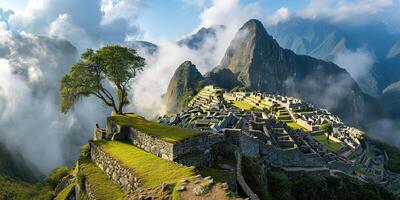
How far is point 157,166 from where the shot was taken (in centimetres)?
1911

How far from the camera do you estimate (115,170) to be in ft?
67.7

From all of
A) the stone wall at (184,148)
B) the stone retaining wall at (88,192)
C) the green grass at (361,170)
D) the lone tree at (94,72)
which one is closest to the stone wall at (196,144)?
the stone wall at (184,148)

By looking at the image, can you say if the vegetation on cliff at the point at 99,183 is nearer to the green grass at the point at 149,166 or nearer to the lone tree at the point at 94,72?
the green grass at the point at 149,166

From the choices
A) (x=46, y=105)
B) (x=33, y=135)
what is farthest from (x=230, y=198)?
(x=46, y=105)

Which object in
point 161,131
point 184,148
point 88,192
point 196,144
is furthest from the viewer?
point 161,131

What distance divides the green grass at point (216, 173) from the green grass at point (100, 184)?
3.86m

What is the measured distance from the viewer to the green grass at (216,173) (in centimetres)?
1969

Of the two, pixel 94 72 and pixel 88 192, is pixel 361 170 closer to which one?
pixel 94 72

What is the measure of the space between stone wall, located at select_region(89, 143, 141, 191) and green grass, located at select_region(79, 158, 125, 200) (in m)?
0.25

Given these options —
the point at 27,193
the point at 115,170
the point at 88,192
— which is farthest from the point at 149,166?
the point at 27,193

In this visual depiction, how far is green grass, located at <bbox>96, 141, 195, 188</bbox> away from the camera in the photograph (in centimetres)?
1695

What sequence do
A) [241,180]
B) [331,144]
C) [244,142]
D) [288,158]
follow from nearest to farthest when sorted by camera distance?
[241,180] < [244,142] < [288,158] < [331,144]

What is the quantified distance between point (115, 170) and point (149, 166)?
2.33m

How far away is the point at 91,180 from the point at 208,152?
637cm
